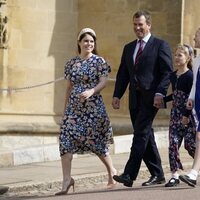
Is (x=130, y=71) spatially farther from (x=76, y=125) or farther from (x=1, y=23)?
(x=1, y=23)

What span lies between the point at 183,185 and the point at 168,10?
22.1 feet

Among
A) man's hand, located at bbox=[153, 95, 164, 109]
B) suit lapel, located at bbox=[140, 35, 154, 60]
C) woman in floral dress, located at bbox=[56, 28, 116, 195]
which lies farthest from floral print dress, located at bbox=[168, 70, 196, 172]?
woman in floral dress, located at bbox=[56, 28, 116, 195]

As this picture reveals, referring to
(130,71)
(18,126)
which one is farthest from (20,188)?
(18,126)

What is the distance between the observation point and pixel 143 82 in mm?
9070

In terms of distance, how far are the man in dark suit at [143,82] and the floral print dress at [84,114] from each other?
0.30m

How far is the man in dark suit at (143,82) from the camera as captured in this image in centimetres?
905

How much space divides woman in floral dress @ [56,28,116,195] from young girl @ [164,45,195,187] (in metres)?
0.74

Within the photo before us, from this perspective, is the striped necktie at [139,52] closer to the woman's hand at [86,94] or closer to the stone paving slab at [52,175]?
the woman's hand at [86,94]

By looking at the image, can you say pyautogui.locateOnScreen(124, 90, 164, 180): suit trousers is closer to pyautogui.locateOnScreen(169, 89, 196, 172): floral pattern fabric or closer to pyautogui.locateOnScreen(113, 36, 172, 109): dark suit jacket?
pyautogui.locateOnScreen(113, 36, 172, 109): dark suit jacket

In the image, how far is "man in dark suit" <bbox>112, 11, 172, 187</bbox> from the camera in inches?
356

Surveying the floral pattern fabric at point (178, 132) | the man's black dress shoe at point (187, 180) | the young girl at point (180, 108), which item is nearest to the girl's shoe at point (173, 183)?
the young girl at point (180, 108)

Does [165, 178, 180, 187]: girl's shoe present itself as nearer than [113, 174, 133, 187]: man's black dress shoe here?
No

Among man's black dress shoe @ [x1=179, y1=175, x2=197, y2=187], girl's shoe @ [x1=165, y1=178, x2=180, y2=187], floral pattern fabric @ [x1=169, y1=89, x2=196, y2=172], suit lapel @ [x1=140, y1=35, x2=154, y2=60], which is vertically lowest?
girl's shoe @ [x1=165, y1=178, x2=180, y2=187]

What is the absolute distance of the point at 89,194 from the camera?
8.83 meters
